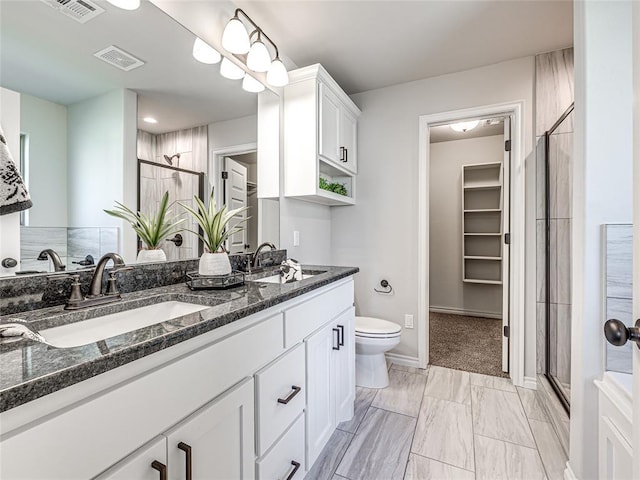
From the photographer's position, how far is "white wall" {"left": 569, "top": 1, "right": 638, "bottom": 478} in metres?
1.23

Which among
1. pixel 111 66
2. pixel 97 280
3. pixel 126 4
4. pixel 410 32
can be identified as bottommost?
pixel 97 280

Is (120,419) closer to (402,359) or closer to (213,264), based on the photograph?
(213,264)

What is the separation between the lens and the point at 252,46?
1.75 metres

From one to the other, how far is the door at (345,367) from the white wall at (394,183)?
3.06 feet

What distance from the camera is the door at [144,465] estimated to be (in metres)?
0.59

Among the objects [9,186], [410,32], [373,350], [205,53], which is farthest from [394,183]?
[9,186]

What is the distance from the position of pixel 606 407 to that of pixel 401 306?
1.59 m

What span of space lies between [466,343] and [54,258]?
10.8 ft

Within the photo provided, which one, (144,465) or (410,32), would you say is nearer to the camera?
(144,465)

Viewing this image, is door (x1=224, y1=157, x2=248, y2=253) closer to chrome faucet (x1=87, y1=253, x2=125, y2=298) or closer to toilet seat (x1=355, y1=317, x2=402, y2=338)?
chrome faucet (x1=87, y1=253, x2=125, y2=298)

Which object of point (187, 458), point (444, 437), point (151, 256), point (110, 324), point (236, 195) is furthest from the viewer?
point (236, 195)

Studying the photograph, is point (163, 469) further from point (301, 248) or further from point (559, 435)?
point (559, 435)

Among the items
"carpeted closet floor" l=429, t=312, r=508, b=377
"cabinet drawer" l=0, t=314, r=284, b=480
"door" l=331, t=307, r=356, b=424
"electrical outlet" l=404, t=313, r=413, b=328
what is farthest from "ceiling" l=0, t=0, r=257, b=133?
"carpeted closet floor" l=429, t=312, r=508, b=377

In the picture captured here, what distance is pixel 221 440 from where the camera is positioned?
2.78 feet
